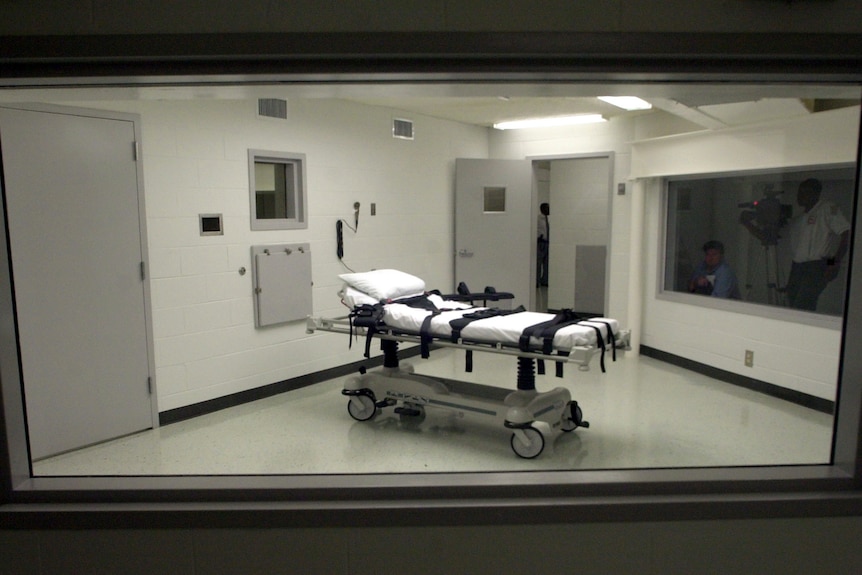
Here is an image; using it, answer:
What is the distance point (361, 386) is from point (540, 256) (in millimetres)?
5550

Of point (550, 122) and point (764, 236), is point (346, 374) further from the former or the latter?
point (764, 236)

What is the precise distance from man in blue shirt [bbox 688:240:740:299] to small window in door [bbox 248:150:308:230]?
149 inches

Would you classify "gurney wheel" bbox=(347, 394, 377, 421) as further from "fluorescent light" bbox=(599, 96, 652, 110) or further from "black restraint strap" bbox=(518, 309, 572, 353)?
"fluorescent light" bbox=(599, 96, 652, 110)

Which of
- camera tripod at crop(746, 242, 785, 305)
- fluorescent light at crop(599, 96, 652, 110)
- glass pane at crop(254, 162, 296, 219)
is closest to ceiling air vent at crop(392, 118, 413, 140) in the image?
glass pane at crop(254, 162, 296, 219)

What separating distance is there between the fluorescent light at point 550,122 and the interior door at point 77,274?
4186mm

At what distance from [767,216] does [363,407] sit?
375 centimetres

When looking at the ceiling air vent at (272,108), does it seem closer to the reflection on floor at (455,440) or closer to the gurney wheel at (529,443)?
the reflection on floor at (455,440)

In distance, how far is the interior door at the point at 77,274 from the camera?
3.44 m

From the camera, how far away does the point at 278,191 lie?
16.8 feet

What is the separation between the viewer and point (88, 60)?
4.71 ft

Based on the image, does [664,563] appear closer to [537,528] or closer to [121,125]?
[537,528]

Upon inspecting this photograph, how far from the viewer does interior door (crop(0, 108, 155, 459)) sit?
3443mm

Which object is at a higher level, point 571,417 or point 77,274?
point 77,274

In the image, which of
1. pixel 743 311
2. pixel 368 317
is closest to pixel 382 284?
pixel 368 317
